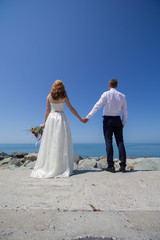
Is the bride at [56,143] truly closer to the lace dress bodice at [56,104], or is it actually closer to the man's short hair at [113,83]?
the lace dress bodice at [56,104]

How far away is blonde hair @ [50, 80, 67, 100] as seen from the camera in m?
3.60

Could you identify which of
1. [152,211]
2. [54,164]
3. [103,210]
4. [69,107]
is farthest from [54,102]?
[152,211]

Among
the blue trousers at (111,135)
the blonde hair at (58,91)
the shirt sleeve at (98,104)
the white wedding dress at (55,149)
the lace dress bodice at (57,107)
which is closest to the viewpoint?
the white wedding dress at (55,149)

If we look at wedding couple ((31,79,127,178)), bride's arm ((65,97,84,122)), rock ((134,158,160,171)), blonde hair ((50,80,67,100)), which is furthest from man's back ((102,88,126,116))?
rock ((134,158,160,171))

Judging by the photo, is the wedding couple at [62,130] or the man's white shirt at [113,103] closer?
the wedding couple at [62,130]

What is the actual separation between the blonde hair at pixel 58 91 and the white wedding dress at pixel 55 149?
0.15m

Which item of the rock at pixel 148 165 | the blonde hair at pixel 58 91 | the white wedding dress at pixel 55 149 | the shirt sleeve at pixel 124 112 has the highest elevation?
the blonde hair at pixel 58 91

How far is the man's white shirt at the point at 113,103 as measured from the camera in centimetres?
388

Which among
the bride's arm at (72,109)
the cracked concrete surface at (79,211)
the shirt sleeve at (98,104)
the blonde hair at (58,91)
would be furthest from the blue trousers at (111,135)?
the blonde hair at (58,91)

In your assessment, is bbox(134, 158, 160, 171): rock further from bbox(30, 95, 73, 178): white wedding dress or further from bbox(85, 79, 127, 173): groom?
bbox(30, 95, 73, 178): white wedding dress

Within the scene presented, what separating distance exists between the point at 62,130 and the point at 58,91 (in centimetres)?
101

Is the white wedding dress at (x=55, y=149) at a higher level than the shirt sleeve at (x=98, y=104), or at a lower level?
lower

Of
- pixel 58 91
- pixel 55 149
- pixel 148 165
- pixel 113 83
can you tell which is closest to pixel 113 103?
pixel 113 83

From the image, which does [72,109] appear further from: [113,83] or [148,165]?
[148,165]
